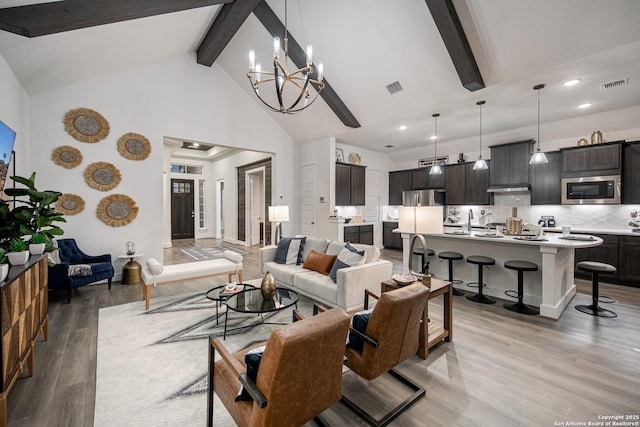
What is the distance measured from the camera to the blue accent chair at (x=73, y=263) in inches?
142

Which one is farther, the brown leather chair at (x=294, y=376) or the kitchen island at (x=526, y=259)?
the kitchen island at (x=526, y=259)

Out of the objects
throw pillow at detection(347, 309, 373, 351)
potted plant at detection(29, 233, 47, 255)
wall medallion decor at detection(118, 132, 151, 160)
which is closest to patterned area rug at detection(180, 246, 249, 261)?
wall medallion decor at detection(118, 132, 151, 160)

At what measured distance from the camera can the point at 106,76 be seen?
457cm

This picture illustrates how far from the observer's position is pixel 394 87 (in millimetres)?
4492

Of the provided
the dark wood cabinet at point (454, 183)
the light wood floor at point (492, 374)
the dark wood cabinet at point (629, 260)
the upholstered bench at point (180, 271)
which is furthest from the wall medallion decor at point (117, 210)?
the dark wood cabinet at point (629, 260)

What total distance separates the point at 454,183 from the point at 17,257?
24.3 ft

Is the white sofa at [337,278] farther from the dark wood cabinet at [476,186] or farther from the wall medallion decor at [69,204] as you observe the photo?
the dark wood cabinet at [476,186]

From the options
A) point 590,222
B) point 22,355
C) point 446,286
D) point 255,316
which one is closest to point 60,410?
point 22,355

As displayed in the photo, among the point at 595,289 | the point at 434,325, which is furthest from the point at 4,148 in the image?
the point at 595,289

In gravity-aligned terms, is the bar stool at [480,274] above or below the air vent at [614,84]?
below

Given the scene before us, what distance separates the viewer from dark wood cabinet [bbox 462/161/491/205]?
6.31 metres

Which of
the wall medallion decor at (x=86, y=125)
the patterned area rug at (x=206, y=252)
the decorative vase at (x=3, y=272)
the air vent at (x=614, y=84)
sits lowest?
the patterned area rug at (x=206, y=252)

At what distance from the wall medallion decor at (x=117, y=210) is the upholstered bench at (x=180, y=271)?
1.49 m

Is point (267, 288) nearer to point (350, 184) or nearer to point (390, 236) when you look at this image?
point (350, 184)
